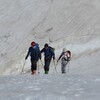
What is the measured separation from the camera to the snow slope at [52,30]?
32.4 metres

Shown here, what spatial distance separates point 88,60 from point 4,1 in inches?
603

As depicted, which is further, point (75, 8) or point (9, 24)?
point (9, 24)

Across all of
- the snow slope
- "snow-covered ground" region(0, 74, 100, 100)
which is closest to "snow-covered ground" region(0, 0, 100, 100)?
the snow slope

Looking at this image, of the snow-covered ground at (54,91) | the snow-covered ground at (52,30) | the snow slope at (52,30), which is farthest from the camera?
the snow slope at (52,30)

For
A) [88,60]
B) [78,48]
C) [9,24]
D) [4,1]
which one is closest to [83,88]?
Result: [88,60]

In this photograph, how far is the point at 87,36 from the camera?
3325 centimetres

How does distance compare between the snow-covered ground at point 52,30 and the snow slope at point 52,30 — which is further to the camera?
the snow slope at point 52,30

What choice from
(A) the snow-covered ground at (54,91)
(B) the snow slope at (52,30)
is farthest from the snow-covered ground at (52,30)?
(A) the snow-covered ground at (54,91)

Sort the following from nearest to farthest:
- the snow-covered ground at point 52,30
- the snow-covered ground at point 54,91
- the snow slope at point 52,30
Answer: the snow-covered ground at point 54,91 → the snow-covered ground at point 52,30 → the snow slope at point 52,30

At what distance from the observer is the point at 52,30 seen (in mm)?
35500

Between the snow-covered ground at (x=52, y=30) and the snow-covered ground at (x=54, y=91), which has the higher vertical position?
the snow-covered ground at (x=52, y=30)

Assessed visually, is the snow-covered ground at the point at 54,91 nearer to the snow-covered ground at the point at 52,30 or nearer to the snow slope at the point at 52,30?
the snow-covered ground at the point at 52,30

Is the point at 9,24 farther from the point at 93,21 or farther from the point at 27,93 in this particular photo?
the point at 27,93

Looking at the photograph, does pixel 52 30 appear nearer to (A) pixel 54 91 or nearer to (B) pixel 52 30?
(B) pixel 52 30
